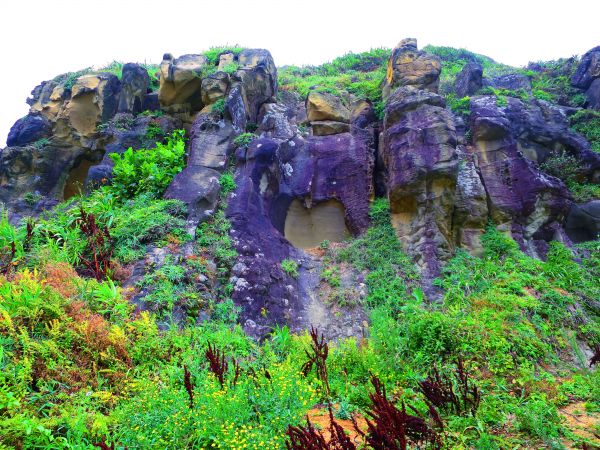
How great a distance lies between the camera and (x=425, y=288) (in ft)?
33.3

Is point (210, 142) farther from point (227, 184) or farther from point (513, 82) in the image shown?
point (513, 82)

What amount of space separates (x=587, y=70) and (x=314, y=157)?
12754 millimetres

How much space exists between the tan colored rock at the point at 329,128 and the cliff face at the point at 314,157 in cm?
4

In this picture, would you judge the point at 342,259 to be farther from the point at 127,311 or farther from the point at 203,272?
the point at 127,311

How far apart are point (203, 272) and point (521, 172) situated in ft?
33.9

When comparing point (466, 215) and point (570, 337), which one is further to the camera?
point (466, 215)

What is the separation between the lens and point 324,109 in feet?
47.5

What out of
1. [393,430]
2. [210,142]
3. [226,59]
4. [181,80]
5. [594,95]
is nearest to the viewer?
[393,430]

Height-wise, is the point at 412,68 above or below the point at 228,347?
above

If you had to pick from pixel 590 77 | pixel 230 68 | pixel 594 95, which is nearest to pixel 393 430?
pixel 230 68

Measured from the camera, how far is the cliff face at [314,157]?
430 inches

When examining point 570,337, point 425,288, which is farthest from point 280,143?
point 570,337

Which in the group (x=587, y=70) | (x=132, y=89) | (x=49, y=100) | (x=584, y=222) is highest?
(x=587, y=70)

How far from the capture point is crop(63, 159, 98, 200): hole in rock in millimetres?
14367
